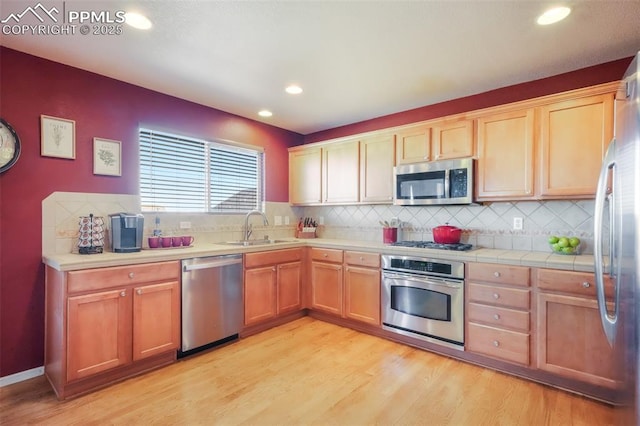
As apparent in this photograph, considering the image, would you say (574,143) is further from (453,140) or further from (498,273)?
(498,273)

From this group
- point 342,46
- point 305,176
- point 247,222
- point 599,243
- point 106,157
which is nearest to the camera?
point 599,243

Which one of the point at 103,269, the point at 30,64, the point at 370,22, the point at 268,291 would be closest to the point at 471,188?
the point at 370,22

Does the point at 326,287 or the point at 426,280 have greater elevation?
the point at 426,280

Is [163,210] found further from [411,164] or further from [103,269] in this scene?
[411,164]

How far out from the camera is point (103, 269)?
2.27 metres

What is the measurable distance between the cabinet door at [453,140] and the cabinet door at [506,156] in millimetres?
96

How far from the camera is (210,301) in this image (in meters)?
2.91

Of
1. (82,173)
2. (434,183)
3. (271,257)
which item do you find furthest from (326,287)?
(82,173)

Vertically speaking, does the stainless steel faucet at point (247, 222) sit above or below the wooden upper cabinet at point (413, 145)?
below

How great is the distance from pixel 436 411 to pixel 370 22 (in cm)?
246

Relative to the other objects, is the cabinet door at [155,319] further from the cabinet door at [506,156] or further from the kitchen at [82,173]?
the cabinet door at [506,156]

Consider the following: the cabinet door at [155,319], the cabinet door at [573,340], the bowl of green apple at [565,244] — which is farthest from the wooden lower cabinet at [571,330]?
the cabinet door at [155,319]

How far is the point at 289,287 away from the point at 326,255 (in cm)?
55

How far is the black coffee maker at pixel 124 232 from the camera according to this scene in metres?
2.62
